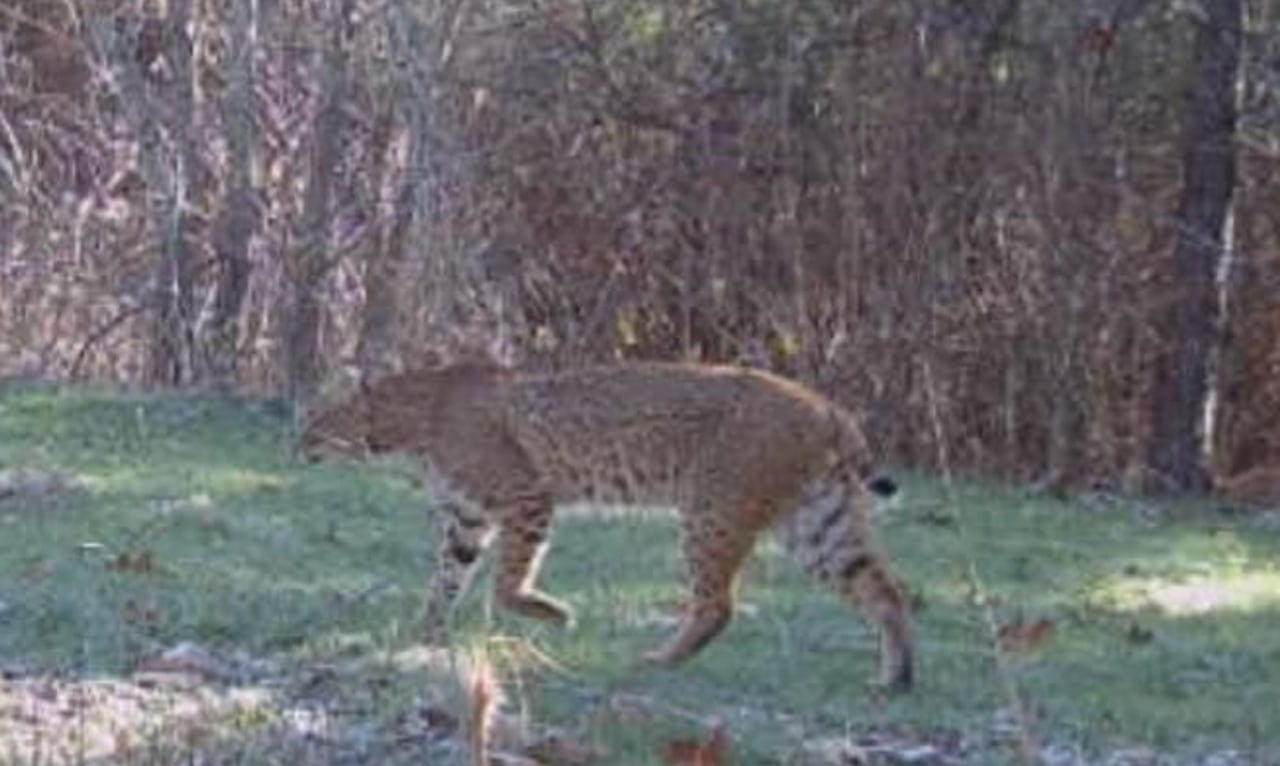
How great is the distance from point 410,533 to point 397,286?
17.5 feet

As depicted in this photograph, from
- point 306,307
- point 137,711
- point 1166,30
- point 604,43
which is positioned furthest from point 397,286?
point 137,711

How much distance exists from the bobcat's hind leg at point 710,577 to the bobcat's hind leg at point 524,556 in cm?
51

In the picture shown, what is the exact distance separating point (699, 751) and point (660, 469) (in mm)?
2314

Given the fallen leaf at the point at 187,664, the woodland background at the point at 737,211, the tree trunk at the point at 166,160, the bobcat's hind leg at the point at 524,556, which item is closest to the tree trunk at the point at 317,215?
the woodland background at the point at 737,211

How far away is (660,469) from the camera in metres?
10.8

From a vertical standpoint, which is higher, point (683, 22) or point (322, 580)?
point (683, 22)

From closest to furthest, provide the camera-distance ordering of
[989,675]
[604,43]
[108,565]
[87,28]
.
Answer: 1. [989,675]
2. [108,565]
3. [604,43]
4. [87,28]

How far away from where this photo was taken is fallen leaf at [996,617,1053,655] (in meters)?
10.8

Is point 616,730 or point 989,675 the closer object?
point 616,730

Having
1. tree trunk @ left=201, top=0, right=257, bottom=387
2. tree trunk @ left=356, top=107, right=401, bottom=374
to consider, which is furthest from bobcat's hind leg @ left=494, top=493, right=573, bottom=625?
tree trunk @ left=201, top=0, right=257, bottom=387

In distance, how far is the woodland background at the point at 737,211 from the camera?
16.6 metres

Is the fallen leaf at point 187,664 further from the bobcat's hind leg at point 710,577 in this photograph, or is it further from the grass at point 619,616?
the bobcat's hind leg at point 710,577

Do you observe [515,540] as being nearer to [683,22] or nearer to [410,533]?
[410,533]

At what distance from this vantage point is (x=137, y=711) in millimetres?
8969
